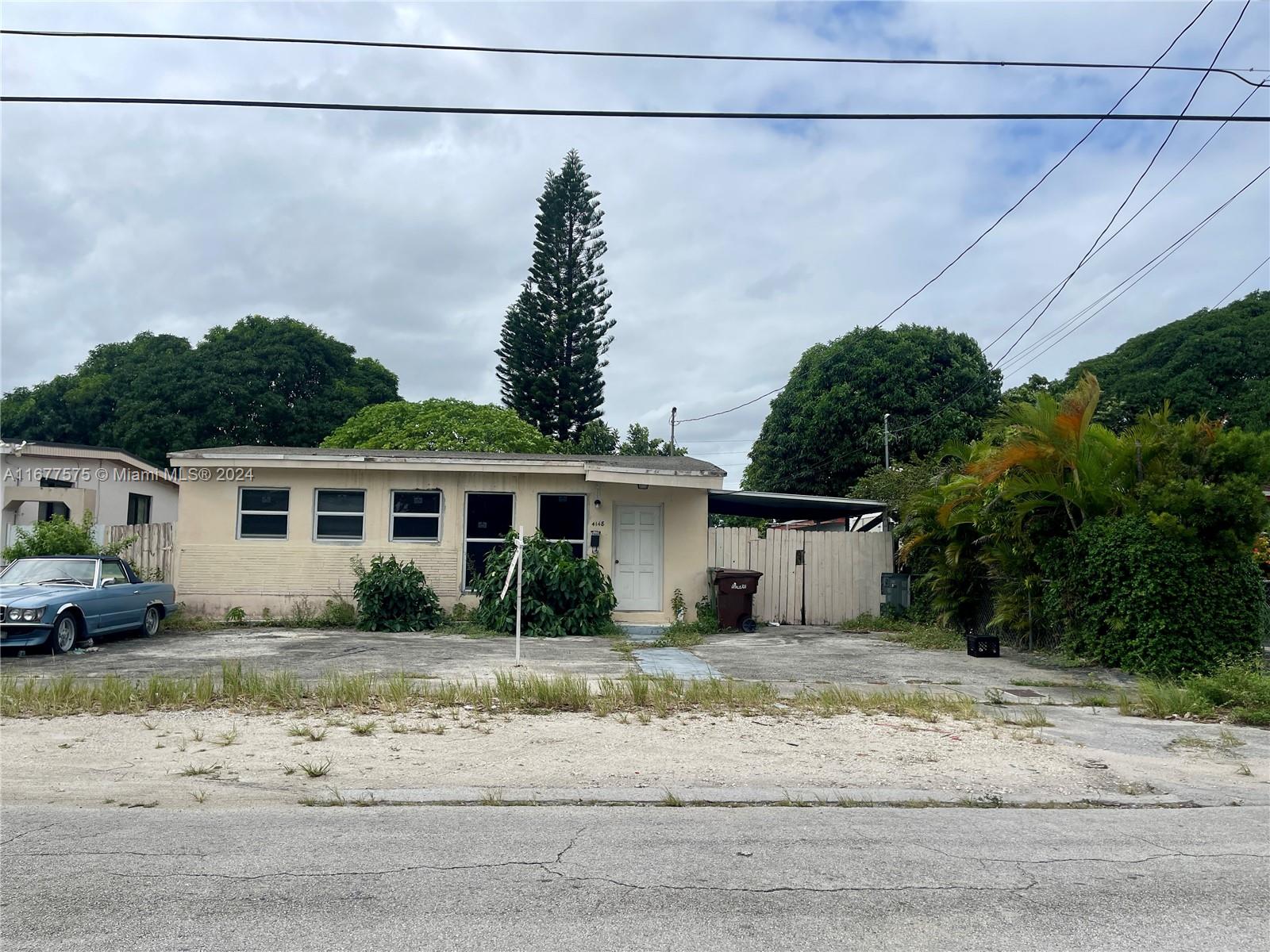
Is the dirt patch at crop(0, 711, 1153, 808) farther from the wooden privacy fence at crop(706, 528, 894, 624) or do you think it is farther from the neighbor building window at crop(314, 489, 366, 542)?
the wooden privacy fence at crop(706, 528, 894, 624)

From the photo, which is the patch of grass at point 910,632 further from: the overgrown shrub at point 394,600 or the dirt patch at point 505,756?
the overgrown shrub at point 394,600

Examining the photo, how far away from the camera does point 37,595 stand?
12.6m

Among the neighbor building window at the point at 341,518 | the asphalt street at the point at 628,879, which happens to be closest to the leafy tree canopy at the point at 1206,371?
the neighbor building window at the point at 341,518

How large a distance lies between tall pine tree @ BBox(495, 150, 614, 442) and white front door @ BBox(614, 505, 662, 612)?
2155 cm

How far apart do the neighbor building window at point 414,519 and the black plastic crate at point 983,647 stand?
958cm

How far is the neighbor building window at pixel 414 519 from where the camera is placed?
17.6 m

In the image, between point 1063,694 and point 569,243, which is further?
point 569,243

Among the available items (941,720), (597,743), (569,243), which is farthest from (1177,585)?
(569,243)

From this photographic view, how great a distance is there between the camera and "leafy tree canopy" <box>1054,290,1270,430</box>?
101ft

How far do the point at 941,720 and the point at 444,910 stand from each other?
19.7 ft

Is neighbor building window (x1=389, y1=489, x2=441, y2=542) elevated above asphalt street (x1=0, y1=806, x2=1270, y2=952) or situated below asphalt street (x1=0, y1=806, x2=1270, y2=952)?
above

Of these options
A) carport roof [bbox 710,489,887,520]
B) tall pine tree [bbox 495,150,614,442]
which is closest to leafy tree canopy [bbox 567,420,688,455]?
tall pine tree [bbox 495,150,614,442]

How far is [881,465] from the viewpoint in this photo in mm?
31281

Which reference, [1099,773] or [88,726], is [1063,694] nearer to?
[1099,773]
